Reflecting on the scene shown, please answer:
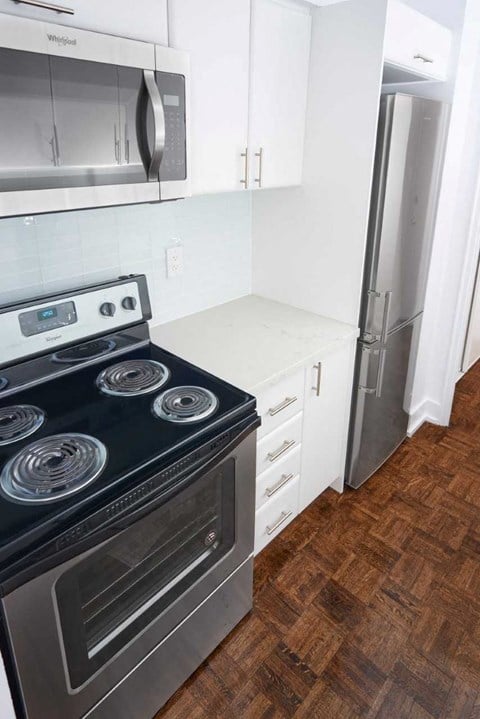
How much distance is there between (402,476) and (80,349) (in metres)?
1.71

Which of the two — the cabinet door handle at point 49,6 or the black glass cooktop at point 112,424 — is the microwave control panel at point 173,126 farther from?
the black glass cooktop at point 112,424

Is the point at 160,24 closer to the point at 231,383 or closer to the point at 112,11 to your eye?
the point at 112,11

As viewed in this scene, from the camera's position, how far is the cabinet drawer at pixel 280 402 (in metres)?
1.61

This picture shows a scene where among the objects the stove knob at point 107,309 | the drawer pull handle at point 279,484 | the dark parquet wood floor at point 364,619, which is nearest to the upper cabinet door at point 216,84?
the stove knob at point 107,309

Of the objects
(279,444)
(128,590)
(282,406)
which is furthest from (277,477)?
(128,590)

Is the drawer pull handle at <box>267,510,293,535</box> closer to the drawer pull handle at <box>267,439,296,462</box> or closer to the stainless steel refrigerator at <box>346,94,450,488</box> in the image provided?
the drawer pull handle at <box>267,439,296,462</box>

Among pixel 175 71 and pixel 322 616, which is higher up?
pixel 175 71

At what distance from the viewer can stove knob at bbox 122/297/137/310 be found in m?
1.63

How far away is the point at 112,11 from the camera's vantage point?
1.14 metres

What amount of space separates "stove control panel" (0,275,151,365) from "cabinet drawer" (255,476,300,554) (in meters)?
0.84

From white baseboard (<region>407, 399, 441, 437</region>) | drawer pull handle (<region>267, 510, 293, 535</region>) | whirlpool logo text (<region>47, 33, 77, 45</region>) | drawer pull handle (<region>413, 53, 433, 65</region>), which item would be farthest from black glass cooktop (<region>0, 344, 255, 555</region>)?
white baseboard (<region>407, 399, 441, 437</region>)

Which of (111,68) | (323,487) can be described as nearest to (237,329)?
(323,487)

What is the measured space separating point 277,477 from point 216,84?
1340mm

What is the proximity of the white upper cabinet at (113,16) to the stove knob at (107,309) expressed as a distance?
75 centimetres
